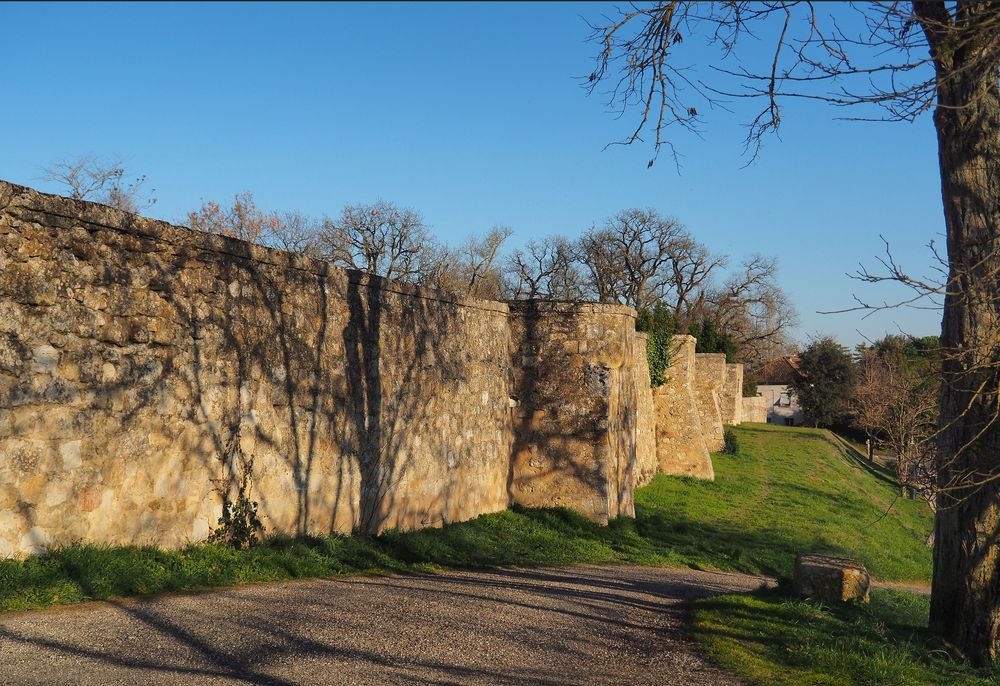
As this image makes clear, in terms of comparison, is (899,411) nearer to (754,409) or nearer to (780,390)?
(754,409)

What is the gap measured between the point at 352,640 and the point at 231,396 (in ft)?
9.22

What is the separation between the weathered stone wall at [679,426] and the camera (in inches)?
898

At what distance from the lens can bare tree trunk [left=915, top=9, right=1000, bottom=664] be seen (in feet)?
21.8

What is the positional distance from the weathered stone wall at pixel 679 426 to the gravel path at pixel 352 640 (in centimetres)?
1571

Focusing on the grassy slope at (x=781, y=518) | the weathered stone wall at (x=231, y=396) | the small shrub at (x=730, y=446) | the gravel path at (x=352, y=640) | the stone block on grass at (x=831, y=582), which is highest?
the weathered stone wall at (x=231, y=396)

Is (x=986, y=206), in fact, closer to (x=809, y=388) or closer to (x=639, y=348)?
(x=639, y=348)

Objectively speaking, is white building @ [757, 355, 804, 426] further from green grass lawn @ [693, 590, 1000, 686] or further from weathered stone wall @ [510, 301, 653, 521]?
green grass lawn @ [693, 590, 1000, 686]

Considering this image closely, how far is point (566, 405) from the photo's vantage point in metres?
12.7

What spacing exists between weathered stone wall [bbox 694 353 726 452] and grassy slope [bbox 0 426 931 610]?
1.06m

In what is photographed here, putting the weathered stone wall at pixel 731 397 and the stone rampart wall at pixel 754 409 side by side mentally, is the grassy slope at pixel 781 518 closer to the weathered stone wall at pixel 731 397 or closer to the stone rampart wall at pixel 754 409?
the weathered stone wall at pixel 731 397

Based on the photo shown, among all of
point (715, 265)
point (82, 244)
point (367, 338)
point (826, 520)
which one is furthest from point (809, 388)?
point (82, 244)

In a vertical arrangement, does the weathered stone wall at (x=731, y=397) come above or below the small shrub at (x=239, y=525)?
above

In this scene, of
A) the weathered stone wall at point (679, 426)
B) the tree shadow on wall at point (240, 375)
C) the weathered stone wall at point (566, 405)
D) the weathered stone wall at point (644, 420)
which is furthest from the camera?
the weathered stone wall at point (679, 426)

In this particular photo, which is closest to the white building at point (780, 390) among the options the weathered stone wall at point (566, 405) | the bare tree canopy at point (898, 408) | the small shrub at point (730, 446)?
the bare tree canopy at point (898, 408)
